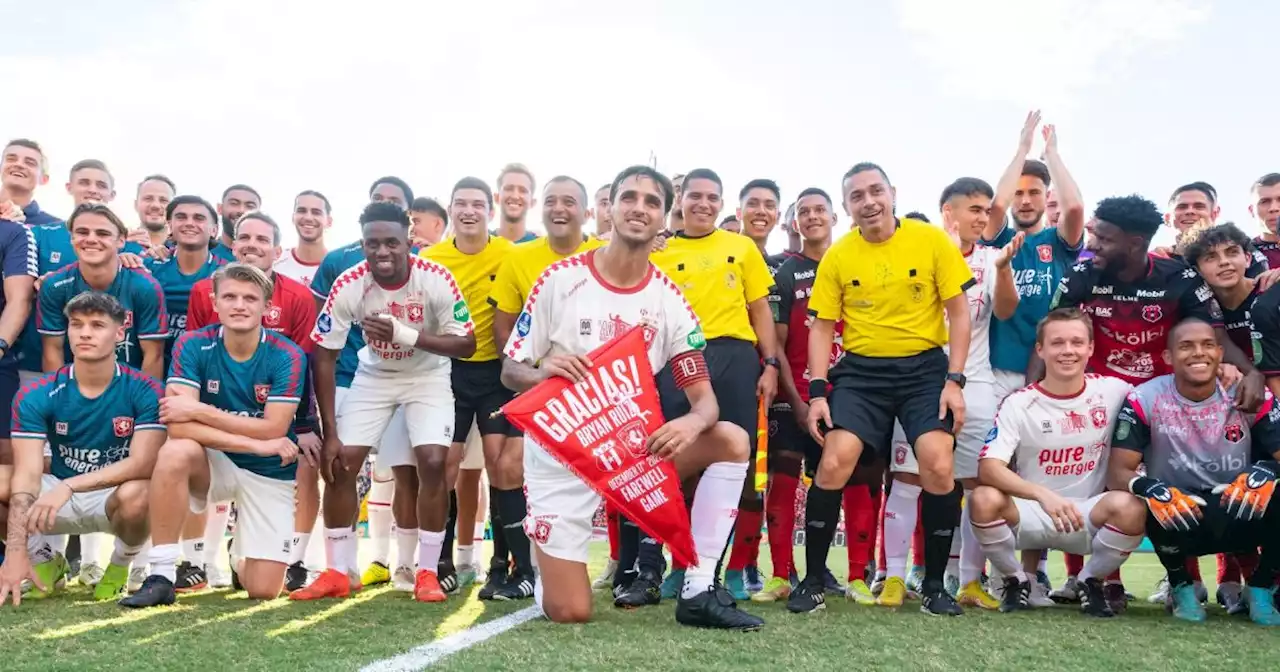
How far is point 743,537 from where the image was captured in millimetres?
5801

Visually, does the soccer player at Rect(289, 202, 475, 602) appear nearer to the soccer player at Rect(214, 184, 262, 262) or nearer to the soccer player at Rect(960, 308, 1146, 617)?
the soccer player at Rect(214, 184, 262, 262)

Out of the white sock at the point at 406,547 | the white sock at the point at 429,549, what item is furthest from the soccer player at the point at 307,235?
the white sock at the point at 429,549

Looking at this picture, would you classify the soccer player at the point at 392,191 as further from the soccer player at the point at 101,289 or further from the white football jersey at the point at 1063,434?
the white football jersey at the point at 1063,434

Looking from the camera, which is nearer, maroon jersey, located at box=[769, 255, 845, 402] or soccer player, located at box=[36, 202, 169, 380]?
soccer player, located at box=[36, 202, 169, 380]

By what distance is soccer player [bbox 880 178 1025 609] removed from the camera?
207 inches

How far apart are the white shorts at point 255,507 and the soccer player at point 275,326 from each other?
0.28m

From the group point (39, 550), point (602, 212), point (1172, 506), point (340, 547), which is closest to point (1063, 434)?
point (1172, 506)

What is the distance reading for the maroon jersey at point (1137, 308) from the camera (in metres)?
5.23

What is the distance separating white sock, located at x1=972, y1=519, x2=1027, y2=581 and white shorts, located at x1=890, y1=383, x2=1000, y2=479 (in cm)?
45

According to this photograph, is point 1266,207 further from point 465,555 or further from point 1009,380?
point 465,555

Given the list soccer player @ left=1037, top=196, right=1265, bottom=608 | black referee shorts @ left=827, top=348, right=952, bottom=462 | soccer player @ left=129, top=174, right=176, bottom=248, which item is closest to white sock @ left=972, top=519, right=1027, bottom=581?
black referee shorts @ left=827, top=348, right=952, bottom=462

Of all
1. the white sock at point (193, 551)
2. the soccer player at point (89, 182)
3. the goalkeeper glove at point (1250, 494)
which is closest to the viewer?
the goalkeeper glove at point (1250, 494)

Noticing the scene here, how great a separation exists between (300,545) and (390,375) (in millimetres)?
1373

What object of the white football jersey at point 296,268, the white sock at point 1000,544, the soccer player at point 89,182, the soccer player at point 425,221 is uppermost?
the soccer player at point 89,182
